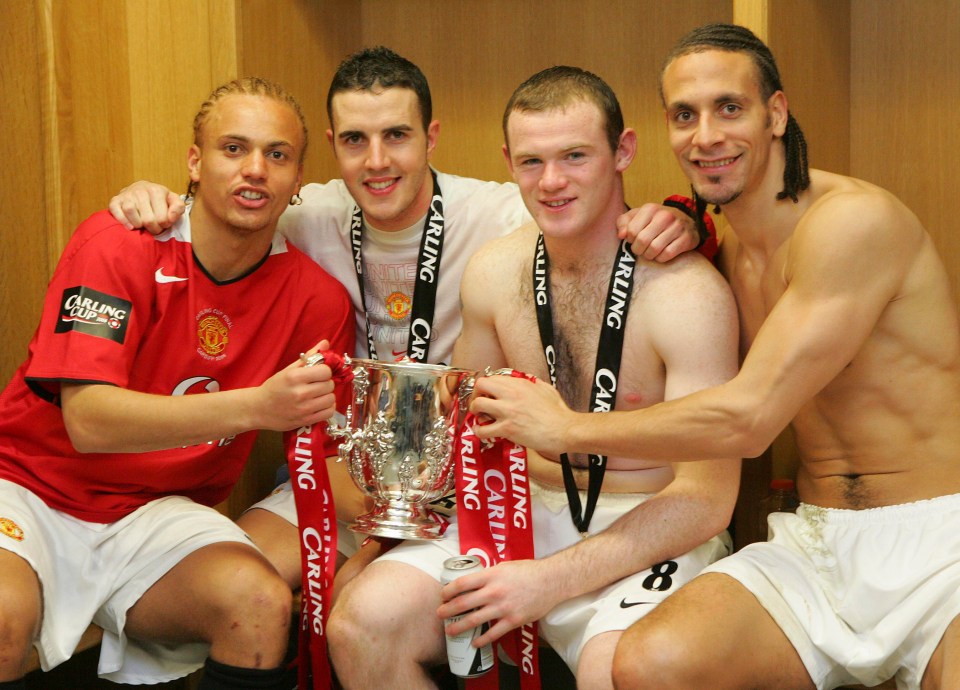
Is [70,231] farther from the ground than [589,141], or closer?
closer

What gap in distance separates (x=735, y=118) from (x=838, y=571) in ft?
2.78

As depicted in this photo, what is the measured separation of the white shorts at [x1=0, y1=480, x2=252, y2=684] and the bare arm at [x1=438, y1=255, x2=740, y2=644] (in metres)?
0.63

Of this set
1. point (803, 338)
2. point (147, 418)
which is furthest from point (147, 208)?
point (803, 338)

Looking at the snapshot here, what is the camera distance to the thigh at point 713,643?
179cm

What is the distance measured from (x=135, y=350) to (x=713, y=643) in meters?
1.30

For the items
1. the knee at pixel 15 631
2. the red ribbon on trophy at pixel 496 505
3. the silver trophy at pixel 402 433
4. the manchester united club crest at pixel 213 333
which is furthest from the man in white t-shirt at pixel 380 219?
the knee at pixel 15 631

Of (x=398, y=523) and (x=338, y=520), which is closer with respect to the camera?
(x=398, y=523)

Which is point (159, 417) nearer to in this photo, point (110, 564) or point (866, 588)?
point (110, 564)

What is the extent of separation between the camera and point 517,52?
340 centimetres

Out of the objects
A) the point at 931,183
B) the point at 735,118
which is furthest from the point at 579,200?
the point at 931,183

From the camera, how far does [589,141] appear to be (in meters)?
2.21

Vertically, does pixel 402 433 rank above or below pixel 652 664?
above

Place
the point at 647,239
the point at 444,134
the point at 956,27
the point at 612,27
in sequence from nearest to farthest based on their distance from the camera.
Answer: the point at 647,239, the point at 956,27, the point at 612,27, the point at 444,134

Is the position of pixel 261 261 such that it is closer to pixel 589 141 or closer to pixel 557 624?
pixel 589 141
